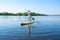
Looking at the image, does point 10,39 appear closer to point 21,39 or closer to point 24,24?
point 21,39

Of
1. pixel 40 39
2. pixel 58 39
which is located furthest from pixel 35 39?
pixel 58 39

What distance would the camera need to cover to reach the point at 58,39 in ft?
44.7

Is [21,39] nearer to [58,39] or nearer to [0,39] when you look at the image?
[0,39]

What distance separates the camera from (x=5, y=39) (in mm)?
13445

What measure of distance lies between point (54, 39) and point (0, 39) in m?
5.16

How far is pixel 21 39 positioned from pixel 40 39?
1.83 meters

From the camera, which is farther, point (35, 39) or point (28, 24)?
point (28, 24)

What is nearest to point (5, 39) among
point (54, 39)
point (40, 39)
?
point (40, 39)

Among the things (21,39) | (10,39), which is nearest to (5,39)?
(10,39)

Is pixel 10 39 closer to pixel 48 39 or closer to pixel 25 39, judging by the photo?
pixel 25 39

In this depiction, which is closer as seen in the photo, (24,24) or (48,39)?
(48,39)

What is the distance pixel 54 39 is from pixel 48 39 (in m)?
0.58

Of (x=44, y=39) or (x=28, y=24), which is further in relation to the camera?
(x=28, y=24)

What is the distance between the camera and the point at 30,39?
538 inches
